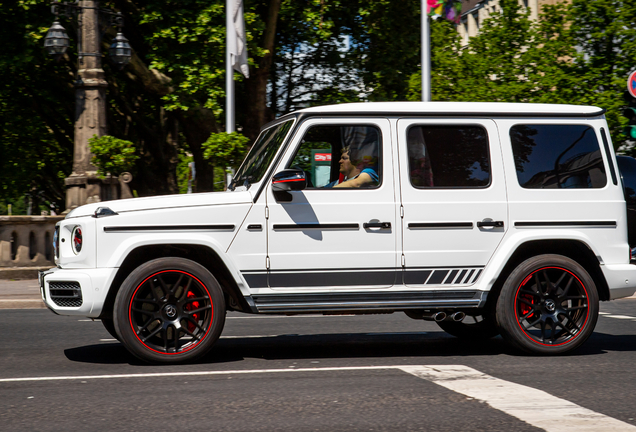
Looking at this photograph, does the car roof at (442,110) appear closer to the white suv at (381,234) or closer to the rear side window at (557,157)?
the white suv at (381,234)

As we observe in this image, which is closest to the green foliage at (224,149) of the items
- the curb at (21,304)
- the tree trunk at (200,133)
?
the tree trunk at (200,133)

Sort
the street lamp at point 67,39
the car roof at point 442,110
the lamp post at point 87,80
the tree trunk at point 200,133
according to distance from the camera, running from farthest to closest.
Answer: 1. the tree trunk at point 200,133
2. the lamp post at point 87,80
3. the street lamp at point 67,39
4. the car roof at point 442,110

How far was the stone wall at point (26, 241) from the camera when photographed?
15234 millimetres

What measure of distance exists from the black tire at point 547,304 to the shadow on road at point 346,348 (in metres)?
0.27

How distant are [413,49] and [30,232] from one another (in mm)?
13857

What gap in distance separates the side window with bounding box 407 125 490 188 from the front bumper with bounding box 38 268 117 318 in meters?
2.56

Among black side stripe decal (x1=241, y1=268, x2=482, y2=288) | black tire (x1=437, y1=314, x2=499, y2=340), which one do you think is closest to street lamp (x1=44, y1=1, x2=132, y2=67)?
black tire (x1=437, y1=314, x2=499, y2=340)

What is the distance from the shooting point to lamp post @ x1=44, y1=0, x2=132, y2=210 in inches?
642

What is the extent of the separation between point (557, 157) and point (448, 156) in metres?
0.96

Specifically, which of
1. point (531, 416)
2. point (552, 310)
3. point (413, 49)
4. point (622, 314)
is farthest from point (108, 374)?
point (413, 49)

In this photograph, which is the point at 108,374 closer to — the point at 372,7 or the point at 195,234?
the point at 195,234

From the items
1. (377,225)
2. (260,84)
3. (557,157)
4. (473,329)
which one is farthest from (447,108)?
(260,84)

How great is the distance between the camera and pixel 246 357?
22.7ft

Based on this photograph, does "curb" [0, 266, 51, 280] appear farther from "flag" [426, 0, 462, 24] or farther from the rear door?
the rear door
